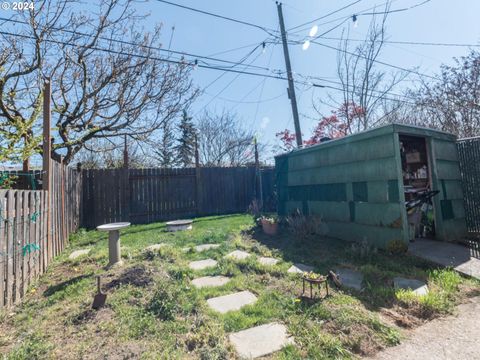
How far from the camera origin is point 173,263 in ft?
12.3

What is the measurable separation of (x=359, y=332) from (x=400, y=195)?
2.51 metres

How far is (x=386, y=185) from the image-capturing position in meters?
4.12

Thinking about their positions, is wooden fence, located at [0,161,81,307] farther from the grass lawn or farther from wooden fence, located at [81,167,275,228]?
wooden fence, located at [81,167,275,228]

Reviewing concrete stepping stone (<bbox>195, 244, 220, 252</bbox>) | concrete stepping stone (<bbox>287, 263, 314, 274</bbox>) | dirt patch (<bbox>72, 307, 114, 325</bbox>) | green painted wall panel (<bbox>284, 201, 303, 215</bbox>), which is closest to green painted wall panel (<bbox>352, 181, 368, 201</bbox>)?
green painted wall panel (<bbox>284, 201, 303, 215</bbox>)

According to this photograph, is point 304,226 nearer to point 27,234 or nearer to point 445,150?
point 445,150

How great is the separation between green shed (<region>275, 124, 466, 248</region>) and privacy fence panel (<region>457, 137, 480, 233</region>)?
97 millimetres

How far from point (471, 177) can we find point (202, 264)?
16.5 ft

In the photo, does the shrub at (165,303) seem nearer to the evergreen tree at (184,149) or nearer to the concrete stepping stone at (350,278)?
the concrete stepping stone at (350,278)

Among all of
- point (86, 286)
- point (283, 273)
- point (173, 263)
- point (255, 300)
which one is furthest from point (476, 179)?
point (86, 286)

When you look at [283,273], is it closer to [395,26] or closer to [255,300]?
[255,300]

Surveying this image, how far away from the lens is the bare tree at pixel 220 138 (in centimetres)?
1819

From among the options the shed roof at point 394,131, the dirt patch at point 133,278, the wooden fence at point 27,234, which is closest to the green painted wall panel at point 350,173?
the shed roof at point 394,131

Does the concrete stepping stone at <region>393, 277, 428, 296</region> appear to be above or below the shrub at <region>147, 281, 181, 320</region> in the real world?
below

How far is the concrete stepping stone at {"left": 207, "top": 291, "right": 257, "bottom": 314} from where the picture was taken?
254cm
